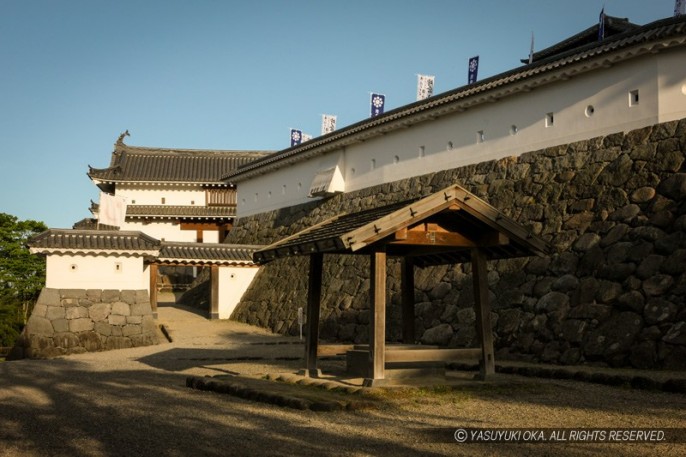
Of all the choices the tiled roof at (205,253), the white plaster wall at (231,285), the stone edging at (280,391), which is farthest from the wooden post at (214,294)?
the stone edging at (280,391)

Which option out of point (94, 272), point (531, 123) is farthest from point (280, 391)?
point (94, 272)

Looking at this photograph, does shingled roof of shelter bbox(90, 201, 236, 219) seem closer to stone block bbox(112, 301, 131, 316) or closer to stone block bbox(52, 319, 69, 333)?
stone block bbox(112, 301, 131, 316)

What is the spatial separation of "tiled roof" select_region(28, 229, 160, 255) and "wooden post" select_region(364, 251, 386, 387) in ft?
39.0

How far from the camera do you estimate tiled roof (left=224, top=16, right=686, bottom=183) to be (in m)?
12.4

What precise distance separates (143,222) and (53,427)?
1183 inches

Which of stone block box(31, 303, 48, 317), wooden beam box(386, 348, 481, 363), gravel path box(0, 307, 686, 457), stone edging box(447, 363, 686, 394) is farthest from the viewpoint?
stone block box(31, 303, 48, 317)

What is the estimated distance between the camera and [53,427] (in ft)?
22.8

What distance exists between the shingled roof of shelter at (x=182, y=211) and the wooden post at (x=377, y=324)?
26.5 m

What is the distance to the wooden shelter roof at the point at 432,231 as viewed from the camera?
28.9ft

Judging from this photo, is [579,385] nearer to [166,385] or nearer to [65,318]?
[166,385]

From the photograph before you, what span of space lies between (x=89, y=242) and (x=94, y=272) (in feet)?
2.57

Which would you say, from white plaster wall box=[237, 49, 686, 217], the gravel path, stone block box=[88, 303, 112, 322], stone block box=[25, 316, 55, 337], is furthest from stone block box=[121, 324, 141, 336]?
the gravel path

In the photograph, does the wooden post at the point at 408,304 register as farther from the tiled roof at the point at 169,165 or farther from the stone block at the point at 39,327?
the tiled roof at the point at 169,165

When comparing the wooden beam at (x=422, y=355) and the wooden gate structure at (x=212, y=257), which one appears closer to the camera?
the wooden beam at (x=422, y=355)
